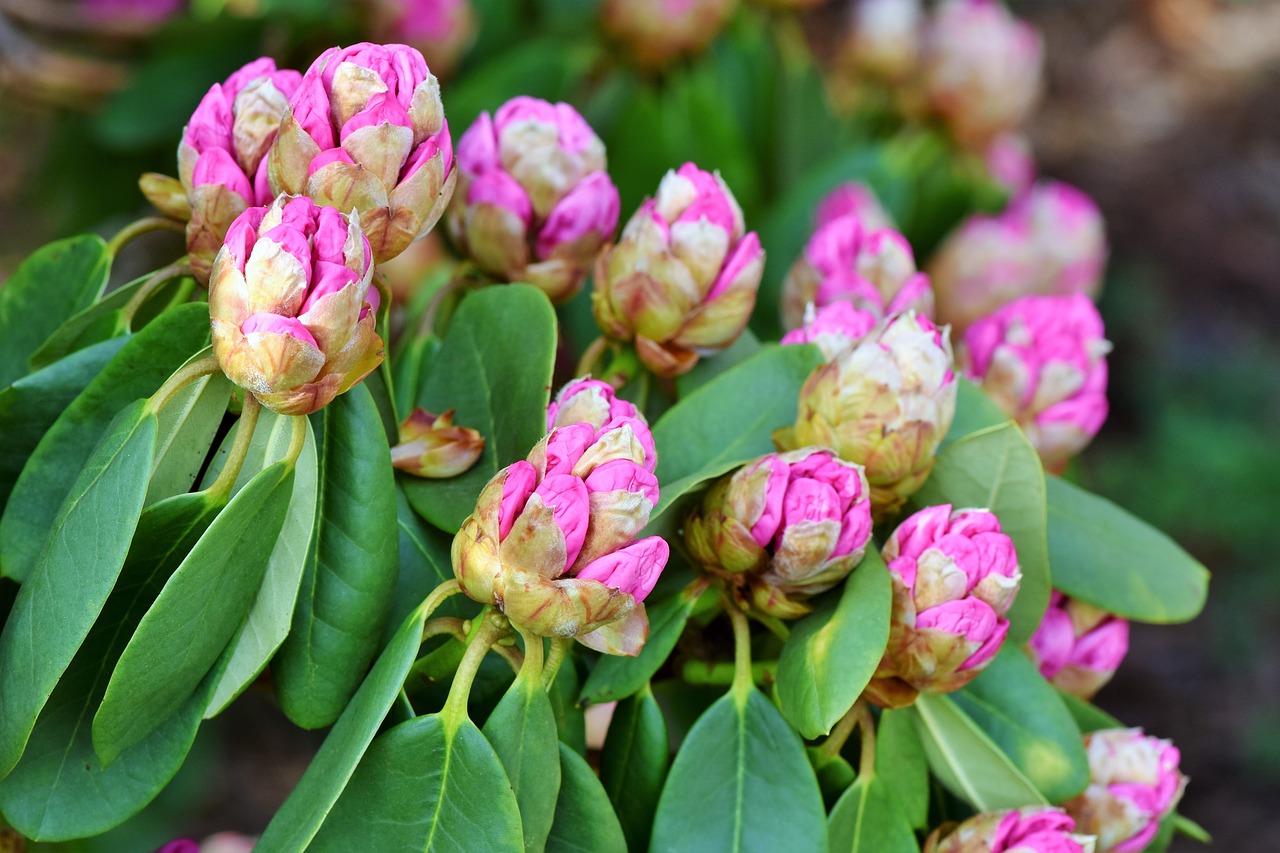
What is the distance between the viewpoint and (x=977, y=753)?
0.77 meters

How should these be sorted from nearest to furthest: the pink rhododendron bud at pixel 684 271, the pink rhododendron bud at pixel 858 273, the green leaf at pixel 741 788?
the green leaf at pixel 741 788 → the pink rhododendron bud at pixel 684 271 → the pink rhododendron bud at pixel 858 273

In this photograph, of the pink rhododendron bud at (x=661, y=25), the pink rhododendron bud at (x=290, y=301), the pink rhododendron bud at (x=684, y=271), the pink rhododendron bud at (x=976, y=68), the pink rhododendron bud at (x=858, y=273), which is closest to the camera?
the pink rhododendron bud at (x=290, y=301)

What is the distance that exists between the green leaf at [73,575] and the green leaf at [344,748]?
0.45 feet

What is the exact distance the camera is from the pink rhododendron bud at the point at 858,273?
96 centimetres

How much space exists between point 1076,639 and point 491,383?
18.9 inches

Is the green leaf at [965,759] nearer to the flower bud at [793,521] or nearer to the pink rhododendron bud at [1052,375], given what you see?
the flower bud at [793,521]

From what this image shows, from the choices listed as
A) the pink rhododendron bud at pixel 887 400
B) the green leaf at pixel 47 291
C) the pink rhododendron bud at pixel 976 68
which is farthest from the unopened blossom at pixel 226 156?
the pink rhododendron bud at pixel 976 68

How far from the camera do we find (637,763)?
73cm

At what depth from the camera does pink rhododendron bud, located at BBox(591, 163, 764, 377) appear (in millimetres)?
799

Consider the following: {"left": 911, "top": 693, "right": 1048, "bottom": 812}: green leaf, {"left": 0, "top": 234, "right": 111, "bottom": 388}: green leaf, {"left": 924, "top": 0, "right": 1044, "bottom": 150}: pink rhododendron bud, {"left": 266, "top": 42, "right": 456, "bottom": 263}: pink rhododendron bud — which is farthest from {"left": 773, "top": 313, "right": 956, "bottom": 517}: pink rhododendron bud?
{"left": 924, "top": 0, "right": 1044, "bottom": 150}: pink rhododendron bud

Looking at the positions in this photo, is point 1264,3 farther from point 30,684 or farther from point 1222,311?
point 30,684

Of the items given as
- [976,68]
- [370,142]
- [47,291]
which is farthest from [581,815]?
[976,68]

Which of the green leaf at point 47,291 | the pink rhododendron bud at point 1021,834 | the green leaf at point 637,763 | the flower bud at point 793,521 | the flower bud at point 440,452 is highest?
the green leaf at point 47,291

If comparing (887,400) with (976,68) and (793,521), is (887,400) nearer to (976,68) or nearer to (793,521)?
(793,521)
